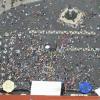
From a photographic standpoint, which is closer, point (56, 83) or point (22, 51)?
point (56, 83)

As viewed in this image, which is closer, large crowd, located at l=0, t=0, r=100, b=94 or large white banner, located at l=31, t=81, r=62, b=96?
large white banner, located at l=31, t=81, r=62, b=96

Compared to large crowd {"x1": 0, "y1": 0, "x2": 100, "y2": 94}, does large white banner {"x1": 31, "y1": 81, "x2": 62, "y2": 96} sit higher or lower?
lower

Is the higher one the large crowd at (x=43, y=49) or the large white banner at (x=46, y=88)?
the large crowd at (x=43, y=49)

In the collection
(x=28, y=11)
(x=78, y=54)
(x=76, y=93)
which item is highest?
(x=28, y=11)

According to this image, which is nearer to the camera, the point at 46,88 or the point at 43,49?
the point at 46,88

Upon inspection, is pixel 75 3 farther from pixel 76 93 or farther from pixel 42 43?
pixel 76 93

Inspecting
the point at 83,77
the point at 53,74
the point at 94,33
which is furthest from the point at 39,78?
the point at 94,33

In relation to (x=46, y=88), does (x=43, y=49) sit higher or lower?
higher

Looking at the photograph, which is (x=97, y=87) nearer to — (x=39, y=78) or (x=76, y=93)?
(x=76, y=93)

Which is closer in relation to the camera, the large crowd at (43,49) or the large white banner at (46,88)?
the large white banner at (46,88)

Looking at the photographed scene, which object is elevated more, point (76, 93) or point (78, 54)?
point (78, 54)
